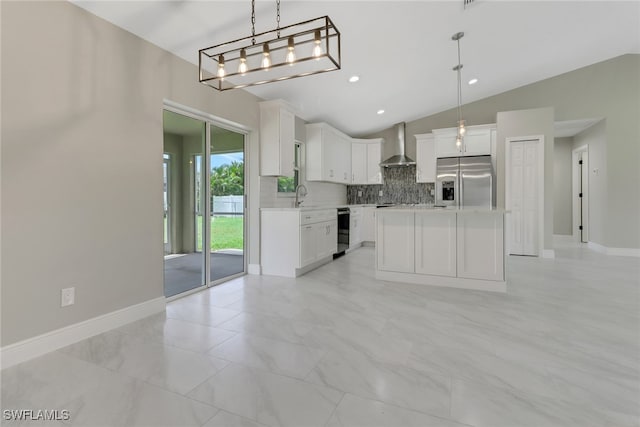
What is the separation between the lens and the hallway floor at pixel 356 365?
1462mm

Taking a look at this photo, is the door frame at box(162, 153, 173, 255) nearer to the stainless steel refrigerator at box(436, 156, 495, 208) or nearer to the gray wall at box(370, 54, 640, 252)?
the stainless steel refrigerator at box(436, 156, 495, 208)

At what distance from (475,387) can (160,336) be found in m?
2.19

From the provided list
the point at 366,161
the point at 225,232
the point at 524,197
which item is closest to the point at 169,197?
the point at 225,232

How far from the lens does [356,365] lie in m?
1.89

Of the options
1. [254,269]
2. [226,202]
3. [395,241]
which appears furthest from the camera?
[254,269]

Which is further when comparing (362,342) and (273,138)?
(273,138)

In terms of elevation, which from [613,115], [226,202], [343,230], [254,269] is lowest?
[254,269]

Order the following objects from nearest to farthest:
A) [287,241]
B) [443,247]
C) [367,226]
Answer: [443,247], [287,241], [367,226]

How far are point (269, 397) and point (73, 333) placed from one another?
66.8 inches

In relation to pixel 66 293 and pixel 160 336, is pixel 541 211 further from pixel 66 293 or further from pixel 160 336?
pixel 66 293

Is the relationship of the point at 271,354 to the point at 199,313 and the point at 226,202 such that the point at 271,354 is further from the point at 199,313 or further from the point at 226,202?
the point at 226,202

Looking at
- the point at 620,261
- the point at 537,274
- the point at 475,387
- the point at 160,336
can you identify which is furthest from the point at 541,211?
the point at 160,336

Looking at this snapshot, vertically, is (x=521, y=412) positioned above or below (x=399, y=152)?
below

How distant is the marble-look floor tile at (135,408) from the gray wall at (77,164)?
2.92ft
